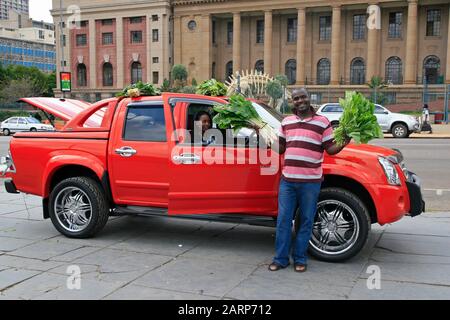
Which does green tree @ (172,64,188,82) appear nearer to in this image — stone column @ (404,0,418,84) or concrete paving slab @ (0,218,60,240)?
stone column @ (404,0,418,84)

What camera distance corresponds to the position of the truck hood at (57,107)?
24.0ft

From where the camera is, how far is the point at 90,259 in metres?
5.77

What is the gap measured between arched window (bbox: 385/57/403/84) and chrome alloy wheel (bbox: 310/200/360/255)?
60595 mm

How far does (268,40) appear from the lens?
66.9 m

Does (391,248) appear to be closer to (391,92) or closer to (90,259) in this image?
(90,259)

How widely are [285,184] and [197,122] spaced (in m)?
1.59

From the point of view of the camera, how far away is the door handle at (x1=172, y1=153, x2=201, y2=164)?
591 cm

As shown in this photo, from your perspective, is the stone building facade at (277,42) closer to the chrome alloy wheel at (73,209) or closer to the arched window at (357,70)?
the arched window at (357,70)

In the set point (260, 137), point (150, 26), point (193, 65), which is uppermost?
point (150, 26)

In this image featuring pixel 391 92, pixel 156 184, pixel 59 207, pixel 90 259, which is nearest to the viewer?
pixel 90 259

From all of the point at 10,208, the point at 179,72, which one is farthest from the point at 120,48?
the point at 10,208

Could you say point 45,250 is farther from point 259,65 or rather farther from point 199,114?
point 259,65

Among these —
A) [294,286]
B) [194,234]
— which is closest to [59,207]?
[194,234]

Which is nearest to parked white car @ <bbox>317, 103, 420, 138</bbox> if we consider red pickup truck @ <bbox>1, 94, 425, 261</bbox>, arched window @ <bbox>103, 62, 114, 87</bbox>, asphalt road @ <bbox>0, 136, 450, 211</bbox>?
asphalt road @ <bbox>0, 136, 450, 211</bbox>
